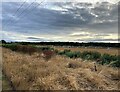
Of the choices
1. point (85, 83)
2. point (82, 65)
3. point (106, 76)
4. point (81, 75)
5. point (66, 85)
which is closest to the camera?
point (66, 85)

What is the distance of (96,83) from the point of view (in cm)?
1266

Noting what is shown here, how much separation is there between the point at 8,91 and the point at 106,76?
5769 mm

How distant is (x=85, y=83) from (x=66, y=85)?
123 cm

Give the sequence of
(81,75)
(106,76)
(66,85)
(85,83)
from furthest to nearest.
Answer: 1. (106,76)
2. (81,75)
3. (85,83)
4. (66,85)

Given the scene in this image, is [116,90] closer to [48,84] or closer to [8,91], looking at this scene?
[48,84]

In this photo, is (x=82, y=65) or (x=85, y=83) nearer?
(x=85, y=83)

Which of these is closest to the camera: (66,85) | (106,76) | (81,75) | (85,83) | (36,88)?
(36,88)

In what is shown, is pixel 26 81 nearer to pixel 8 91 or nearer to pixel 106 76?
pixel 8 91

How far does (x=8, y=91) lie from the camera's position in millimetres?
11836

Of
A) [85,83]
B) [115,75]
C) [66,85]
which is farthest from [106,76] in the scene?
[66,85]

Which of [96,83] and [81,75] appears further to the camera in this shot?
[81,75]

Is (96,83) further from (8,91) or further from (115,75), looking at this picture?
(8,91)

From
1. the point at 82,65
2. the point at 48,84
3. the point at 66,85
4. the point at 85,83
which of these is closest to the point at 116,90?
the point at 85,83

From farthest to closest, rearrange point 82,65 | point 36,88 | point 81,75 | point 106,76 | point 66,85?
1. point 82,65
2. point 106,76
3. point 81,75
4. point 66,85
5. point 36,88
